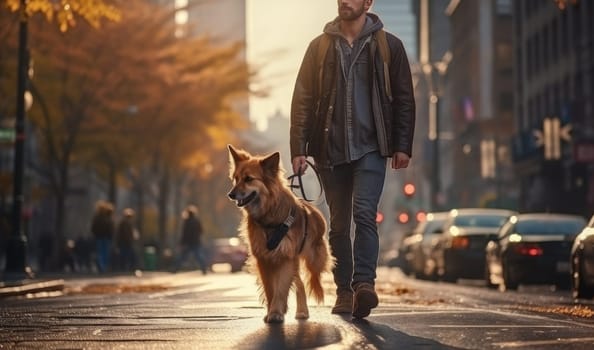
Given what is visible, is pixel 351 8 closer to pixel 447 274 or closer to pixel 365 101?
pixel 365 101

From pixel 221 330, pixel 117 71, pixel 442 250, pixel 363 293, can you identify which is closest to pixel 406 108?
pixel 363 293

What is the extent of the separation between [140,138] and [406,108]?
4048 centimetres

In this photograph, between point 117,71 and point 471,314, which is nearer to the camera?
point 471,314

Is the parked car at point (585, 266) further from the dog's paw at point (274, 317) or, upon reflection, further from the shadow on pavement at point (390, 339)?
the shadow on pavement at point (390, 339)

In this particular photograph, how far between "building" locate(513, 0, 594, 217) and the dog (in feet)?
137

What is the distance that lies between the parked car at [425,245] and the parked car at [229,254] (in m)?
20.8

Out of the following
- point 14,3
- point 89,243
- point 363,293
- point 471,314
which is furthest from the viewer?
point 89,243

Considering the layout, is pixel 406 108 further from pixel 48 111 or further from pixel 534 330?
pixel 48 111

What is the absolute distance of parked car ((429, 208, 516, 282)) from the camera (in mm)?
31484

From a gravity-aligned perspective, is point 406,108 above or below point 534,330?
above

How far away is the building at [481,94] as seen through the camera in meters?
105

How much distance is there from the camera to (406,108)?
11.1 m

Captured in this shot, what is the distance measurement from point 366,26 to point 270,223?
1722 mm

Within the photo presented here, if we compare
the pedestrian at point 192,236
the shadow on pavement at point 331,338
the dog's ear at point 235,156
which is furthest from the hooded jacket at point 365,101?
the pedestrian at point 192,236
